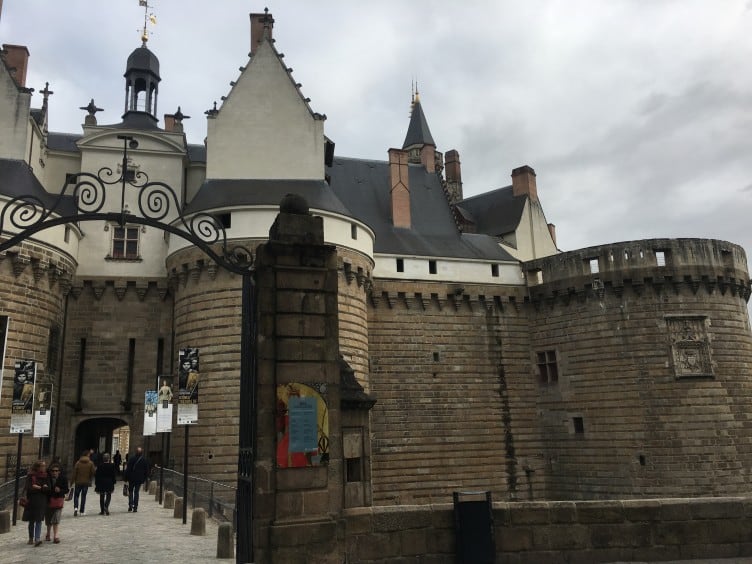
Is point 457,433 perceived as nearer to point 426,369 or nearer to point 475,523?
point 426,369

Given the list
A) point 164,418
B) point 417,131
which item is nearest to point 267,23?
point 164,418

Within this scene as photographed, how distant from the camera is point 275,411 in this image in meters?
7.02

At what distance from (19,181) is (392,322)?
47.2 ft

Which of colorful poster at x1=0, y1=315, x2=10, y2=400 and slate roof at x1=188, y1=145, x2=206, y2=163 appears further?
slate roof at x1=188, y1=145, x2=206, y2=163

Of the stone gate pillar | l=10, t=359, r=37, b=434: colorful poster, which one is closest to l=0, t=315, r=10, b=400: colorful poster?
l=10, t=359, r=37, b=434: colorful poster

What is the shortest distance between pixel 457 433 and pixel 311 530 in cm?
1899

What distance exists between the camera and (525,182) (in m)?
32.1

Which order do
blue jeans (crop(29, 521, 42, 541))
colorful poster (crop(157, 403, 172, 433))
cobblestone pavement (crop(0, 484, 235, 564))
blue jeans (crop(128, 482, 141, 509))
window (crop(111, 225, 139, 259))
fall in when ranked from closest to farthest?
cobblestone pavement (crop(0, 484, 235, 564)), blue jeans (crop(29, 521, 42, 541)), blue jeans (crop(128, 482, 141, 509)), colorful poster (crop(157, 403, 172, 433)), window (crop(111, 225, 139, 259))

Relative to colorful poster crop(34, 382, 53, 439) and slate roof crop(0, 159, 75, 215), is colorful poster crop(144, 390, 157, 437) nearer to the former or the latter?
colorful poster crop(34, 382, 53, 439)

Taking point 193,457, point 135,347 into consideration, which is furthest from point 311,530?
point 135,347

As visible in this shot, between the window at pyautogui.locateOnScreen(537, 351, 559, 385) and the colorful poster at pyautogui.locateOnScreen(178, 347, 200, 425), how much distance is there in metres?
17.2

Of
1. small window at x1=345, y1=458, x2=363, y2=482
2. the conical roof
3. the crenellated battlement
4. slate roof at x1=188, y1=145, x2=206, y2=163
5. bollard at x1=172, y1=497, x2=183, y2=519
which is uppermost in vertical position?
the conical roof

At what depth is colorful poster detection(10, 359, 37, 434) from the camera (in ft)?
41.1

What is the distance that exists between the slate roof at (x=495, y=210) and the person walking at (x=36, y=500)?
2481 cm
